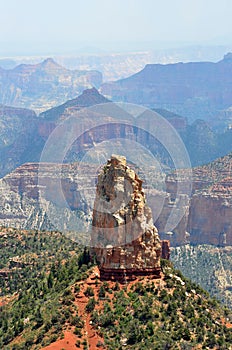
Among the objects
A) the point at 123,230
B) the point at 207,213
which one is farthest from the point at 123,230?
the point at 207,213

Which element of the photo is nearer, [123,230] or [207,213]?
[123,230]

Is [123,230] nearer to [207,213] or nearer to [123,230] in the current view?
[123,230]

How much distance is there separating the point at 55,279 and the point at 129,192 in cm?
1296

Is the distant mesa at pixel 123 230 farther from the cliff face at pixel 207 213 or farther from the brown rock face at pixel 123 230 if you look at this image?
the cliff face at pixel 207 213

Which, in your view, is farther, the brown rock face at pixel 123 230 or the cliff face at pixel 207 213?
the cliff face at pixel 207 213

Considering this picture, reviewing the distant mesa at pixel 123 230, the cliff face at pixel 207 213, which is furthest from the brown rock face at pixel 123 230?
the cliff face at pixel 207 213

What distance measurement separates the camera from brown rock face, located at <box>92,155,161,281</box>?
63250 millimetres

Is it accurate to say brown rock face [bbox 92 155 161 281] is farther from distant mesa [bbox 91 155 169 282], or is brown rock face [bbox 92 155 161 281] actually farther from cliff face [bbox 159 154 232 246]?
cliff face [bbox 159 154 232 246]

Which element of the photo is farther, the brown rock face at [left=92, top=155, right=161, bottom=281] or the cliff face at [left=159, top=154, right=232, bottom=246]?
the cliff face at [left=159, top=154, right=232, bottom=246]

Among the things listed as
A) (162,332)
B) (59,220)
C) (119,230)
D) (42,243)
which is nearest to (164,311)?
(162,332)

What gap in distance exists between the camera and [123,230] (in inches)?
2499

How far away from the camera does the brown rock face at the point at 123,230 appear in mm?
63250

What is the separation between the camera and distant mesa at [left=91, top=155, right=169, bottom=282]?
6325 cm

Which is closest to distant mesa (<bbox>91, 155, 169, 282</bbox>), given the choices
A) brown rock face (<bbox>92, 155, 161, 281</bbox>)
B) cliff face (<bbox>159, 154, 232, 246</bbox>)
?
brown rock face (<bbox>92, 155, 161, 281</bbox>)
